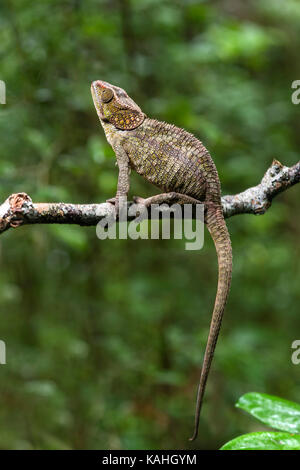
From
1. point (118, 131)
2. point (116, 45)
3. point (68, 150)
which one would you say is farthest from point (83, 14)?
point (118, 131)

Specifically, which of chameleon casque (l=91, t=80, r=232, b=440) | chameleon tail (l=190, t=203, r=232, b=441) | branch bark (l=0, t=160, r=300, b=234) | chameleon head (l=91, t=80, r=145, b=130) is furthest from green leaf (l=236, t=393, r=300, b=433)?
chameleon head (l=91, t=80, r=145, b=130)

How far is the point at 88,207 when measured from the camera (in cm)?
135

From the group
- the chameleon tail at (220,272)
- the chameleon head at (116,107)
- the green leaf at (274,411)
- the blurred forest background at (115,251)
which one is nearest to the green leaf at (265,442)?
the green leaf at (274,411)

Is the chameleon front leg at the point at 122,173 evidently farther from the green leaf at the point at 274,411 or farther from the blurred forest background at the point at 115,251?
the green leaf at the point at 274,411

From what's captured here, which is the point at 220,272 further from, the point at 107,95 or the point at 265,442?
the point at 107,95

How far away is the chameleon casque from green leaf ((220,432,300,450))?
0.58 metres

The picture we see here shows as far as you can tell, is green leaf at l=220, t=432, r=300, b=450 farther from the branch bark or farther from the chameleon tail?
the branch bark

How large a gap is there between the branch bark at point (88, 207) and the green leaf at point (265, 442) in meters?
0.66

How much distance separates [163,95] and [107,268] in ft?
4.18

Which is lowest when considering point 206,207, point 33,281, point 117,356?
point 117,356

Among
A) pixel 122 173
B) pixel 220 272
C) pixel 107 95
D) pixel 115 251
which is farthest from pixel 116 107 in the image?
pixel 115 251

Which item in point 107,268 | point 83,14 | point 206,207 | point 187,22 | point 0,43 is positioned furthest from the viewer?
point 107,268

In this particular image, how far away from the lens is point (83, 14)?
2.79m
